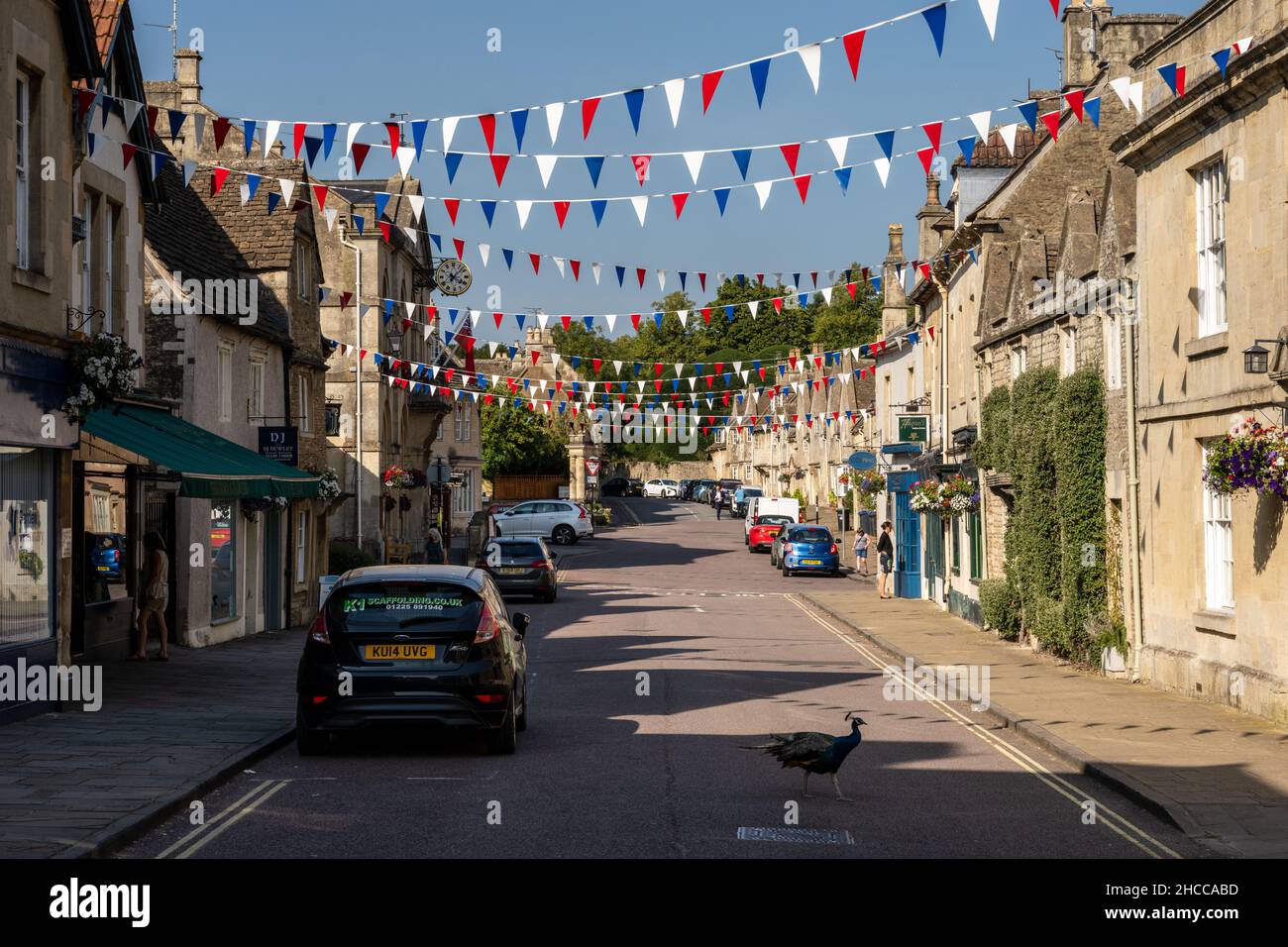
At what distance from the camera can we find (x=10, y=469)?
14.1m

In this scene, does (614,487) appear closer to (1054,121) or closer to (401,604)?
(1054,121)

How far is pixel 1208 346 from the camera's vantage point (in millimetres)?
16016

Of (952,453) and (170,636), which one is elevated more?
(952,453)

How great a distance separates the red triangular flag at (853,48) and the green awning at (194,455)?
30.0ft

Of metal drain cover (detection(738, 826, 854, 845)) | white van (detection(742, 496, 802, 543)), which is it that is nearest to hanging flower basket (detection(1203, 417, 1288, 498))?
metal drain cover (detection(738, 826, 854, 845))

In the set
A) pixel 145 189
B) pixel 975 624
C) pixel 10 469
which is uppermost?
pixel 145 189

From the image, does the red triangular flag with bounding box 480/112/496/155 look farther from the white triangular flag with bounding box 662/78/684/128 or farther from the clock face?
the clock face

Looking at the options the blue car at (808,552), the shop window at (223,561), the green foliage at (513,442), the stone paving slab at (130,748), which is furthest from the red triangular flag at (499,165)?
the green foliage at (513,442)

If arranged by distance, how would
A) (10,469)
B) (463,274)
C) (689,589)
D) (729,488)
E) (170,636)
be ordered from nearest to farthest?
1. (10,469)
2. (170,636)
3. (689,589)
4. (463,274)
5. (729,488)

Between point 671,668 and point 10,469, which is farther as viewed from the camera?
point 671,668

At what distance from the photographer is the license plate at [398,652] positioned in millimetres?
12016

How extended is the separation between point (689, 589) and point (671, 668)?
1901 centimetres
